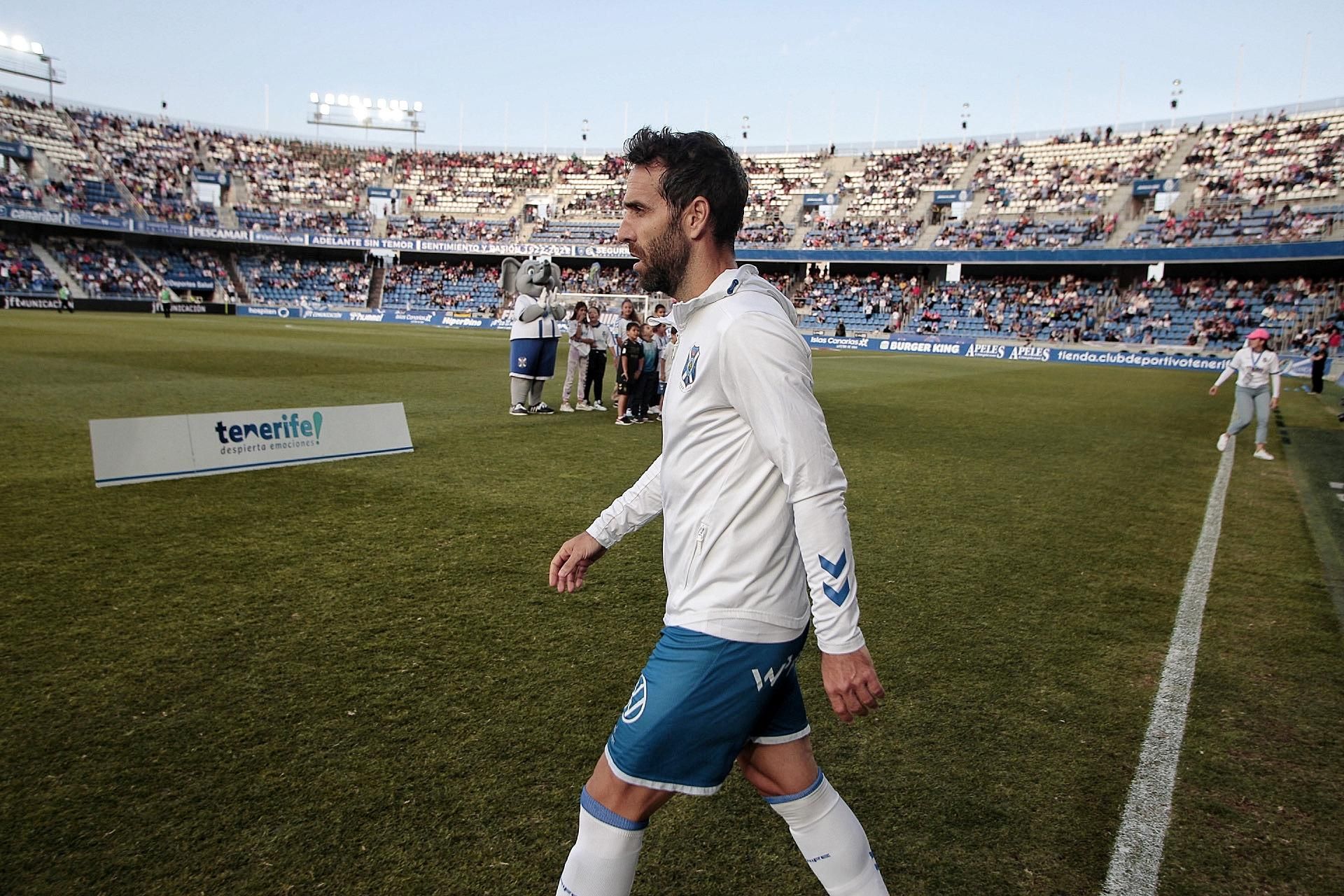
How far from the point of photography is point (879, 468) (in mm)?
10414

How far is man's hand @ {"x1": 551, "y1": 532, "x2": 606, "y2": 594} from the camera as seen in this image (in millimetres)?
2545

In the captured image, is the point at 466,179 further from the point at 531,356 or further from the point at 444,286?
the point at 531,356

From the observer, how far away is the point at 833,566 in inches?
70.1

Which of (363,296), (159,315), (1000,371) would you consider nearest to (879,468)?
(1000,371)

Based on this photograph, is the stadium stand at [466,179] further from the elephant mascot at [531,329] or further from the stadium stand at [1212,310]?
the elephant mascot at [531,329]

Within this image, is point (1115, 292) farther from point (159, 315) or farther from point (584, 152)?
point (159, 315)

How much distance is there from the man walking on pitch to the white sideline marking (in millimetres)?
1317

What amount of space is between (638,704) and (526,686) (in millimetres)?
2354

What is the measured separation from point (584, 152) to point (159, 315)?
38.1 m

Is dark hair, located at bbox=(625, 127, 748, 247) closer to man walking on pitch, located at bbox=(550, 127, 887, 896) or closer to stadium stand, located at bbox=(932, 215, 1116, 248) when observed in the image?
man walking on pitch, located at bbox=(550, 127, 887, 896)

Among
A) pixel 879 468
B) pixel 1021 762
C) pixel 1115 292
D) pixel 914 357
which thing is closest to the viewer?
pixel 1021 762

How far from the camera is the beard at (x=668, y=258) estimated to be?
6.83 ft

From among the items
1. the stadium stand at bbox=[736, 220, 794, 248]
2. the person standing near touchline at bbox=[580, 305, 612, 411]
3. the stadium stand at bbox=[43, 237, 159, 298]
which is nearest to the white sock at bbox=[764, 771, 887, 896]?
the person standing near touchline at bbox=[580, 305, 612, 411]

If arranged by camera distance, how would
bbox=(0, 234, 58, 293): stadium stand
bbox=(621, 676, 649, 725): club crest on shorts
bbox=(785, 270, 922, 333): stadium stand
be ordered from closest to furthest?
bbox=(621, 676, 649, 725): club crest on shorts → bbox=(0, 234, 58, 293): stadium stand → bbox=(785, 270, 922, 333): stadium stand
